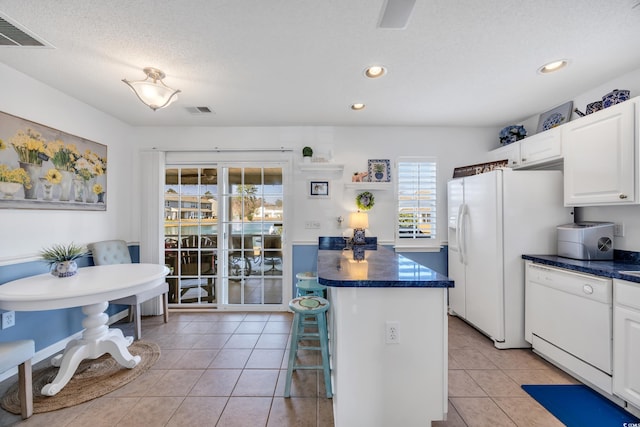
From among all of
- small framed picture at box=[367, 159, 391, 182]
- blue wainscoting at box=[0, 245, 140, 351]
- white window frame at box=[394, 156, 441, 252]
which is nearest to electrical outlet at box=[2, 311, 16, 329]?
blue wainscoting at box=[0, 245, 140, 351]

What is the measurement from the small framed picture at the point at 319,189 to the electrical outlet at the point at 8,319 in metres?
2.93

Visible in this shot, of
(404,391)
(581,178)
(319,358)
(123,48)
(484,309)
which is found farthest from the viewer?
(484,309)

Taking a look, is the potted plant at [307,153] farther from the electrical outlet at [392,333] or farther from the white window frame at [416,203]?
the electrical outlet at [392,333]

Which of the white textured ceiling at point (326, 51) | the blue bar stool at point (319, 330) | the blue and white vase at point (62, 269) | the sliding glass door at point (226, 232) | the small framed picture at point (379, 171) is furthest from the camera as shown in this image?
the sliding glass door at point (226, 232)

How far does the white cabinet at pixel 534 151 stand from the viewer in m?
2.47

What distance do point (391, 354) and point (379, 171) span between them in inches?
97.2

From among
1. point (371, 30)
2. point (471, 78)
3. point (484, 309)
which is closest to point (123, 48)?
point (371, 30)

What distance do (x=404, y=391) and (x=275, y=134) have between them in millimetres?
3125

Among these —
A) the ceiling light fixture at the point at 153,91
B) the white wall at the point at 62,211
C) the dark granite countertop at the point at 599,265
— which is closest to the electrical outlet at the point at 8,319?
the white wall at the point at 62,211

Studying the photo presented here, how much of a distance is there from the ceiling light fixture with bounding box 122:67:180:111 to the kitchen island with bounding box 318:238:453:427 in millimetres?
1928

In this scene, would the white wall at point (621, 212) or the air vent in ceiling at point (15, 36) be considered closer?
the air vent in ceiling at point (15, 36)

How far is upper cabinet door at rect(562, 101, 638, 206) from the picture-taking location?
1889mm

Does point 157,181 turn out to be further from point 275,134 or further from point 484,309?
point 484,309

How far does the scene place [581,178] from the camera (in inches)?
87.1
